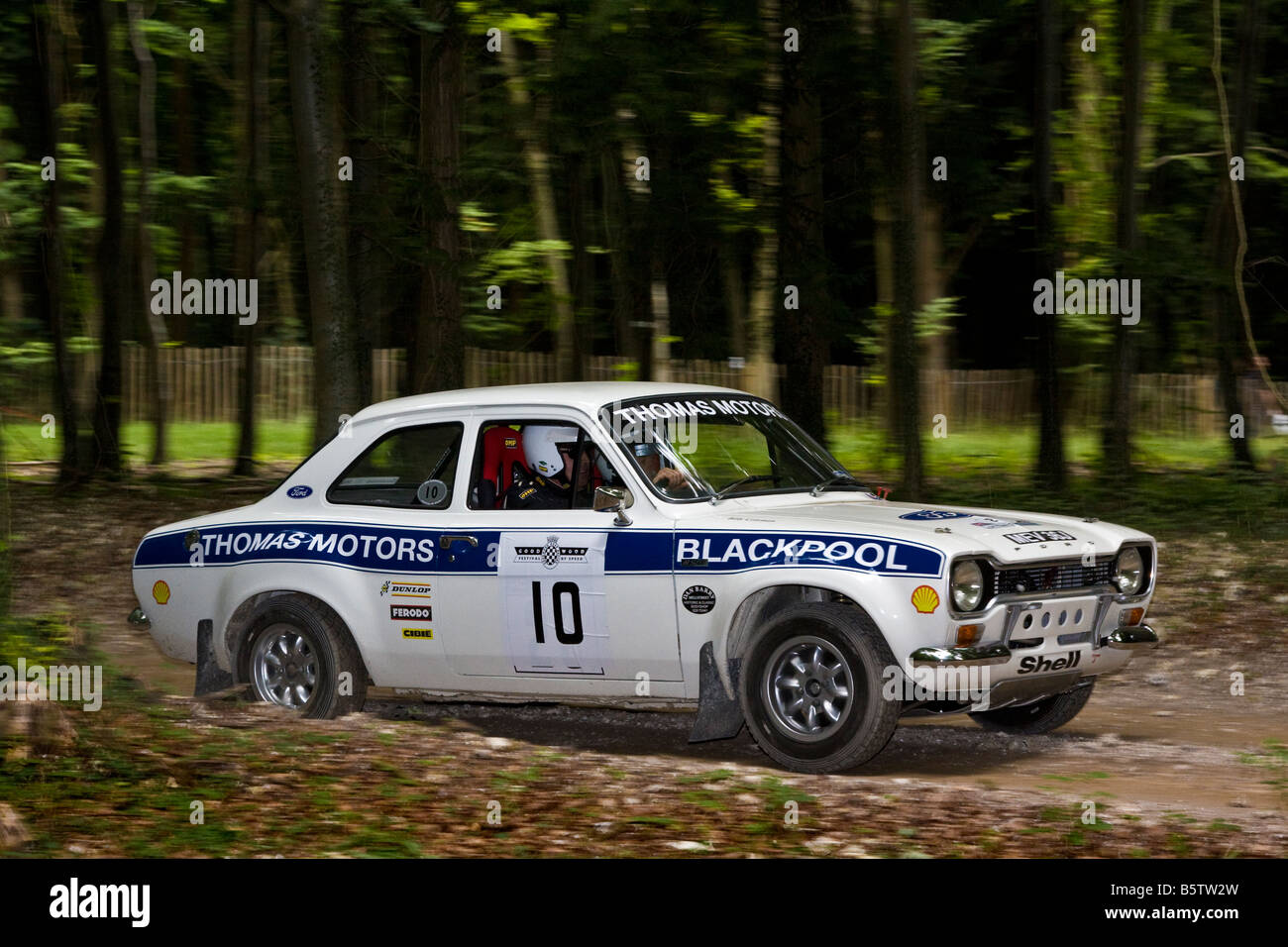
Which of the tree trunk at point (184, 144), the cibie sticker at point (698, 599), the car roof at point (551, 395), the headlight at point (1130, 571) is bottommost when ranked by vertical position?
the cibie sticker at point (698, 599)

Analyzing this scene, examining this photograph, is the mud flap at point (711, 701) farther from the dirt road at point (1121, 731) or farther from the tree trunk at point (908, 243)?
the tree trunk at point (908, 243)

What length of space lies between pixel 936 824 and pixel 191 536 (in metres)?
4.80

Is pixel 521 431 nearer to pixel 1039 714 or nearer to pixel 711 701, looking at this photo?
pixel 711 701

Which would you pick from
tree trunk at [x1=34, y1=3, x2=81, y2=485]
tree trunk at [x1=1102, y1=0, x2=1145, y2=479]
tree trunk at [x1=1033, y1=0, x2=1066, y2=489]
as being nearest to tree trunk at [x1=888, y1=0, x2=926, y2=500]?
tree trunk at [x1=1033, y1=0, x2=1066, y2=489]

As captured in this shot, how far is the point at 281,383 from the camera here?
40.7 meters

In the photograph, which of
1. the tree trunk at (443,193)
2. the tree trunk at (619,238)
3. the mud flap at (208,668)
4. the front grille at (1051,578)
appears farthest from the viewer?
the tree trunk at (619,238)

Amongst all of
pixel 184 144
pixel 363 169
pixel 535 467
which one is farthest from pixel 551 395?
pixel 184 144

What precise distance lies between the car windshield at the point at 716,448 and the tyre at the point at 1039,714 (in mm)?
1507

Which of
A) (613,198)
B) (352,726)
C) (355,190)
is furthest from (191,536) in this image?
(613,198)

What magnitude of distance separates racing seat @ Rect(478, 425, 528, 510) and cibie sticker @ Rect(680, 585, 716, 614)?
1.31 m

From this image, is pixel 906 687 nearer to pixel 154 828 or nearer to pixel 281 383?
pixel 154 828

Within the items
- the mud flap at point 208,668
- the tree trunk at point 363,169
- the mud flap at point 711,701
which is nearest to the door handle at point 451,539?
the mud flap at point 711,701

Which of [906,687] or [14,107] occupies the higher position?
[14,107]

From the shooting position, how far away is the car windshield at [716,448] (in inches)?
351
